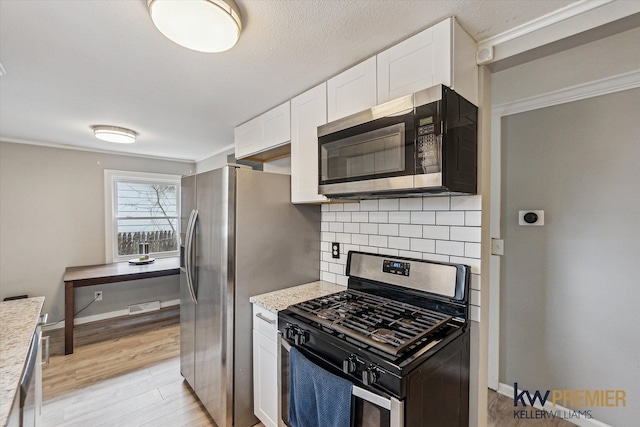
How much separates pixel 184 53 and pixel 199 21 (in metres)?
0.50

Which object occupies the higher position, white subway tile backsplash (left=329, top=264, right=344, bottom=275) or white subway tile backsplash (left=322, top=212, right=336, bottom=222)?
white subway tile backsplash (left=322, top=212, right=336, bottom=222)

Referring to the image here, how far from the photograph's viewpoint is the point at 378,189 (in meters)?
1.36

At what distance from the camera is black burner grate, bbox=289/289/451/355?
118 centimetres

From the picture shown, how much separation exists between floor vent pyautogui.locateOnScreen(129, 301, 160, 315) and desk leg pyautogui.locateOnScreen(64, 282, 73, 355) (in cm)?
105

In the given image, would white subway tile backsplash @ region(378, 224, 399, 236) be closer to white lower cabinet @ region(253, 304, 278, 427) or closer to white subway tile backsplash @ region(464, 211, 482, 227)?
white subway tile backsplash @ region(464, 211, 482, 227)

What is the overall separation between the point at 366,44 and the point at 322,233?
137 centimetres

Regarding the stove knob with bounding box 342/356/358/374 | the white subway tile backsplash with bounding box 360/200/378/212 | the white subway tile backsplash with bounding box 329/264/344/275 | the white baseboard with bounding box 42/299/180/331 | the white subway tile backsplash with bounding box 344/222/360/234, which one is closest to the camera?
the stove knob with bounding box 342/356/358/374

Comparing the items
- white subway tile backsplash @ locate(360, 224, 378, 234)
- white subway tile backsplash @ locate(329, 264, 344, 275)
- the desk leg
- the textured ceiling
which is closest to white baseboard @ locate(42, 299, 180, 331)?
the desk leg

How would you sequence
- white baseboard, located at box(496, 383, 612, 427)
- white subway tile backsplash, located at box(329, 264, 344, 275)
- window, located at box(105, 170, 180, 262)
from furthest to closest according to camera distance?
window, located at box(105, 170, 180, 262)
white subway tile backsplash, located at box(329, 264, 344, 275)
white baseboard, located at box(496, 383, 612, 427)

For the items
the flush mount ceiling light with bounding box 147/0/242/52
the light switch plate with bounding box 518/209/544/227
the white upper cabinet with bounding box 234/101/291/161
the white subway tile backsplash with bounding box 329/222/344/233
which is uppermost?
the flush mount ceiling light with bounding box 147/0/242/52

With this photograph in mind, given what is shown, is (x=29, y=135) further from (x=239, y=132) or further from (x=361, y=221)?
(x=361, y=221)

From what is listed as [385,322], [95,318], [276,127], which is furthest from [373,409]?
[95,318]

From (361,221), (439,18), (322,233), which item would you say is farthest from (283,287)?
(439,18)
